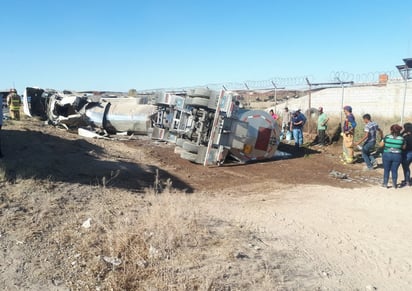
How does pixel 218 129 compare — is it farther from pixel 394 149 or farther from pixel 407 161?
pixel 407 161

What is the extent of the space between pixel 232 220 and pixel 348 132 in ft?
20.1

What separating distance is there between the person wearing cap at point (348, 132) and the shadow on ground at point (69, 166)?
502 cm

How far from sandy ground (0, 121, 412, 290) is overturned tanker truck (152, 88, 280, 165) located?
0.60 m

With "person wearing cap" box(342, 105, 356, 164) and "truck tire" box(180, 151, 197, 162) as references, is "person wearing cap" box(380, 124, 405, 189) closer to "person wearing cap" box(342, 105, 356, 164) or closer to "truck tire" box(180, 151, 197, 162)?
"person wearing cap" box(342, 105, 356, 164)

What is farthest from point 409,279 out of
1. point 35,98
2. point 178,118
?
point 35,98

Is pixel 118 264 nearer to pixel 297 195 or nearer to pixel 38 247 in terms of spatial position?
pixel 38 247

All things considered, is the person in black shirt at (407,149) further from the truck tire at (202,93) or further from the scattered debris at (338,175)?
the truck tire at (202,93)

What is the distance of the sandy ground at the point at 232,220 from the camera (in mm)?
3959

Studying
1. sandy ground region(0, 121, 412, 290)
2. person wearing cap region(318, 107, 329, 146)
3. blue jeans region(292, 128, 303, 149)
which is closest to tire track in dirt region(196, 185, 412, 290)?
sandy ground region(0, 121, 412, 290)

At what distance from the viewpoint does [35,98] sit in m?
20.2

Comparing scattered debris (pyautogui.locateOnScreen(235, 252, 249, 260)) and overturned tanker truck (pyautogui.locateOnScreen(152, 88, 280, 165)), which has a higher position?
overturned tanker truck (pyautogui.locateOnScreen(152, 88, 280, 165))

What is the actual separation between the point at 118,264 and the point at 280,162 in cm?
802

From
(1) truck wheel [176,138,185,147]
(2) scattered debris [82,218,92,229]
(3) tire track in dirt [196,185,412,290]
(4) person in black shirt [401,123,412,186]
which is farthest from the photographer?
(1) truck wheel [176,138,185,147]

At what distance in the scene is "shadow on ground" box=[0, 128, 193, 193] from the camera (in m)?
7.01
